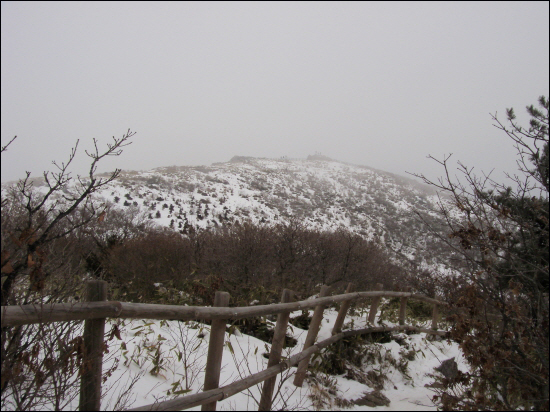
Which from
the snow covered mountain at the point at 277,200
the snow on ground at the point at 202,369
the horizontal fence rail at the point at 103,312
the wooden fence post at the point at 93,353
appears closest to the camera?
the horizontal fence rail at the point at 103,312

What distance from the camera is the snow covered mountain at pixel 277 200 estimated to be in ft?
80.1

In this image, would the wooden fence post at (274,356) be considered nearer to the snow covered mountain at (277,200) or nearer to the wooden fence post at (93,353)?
the wooden fence post at (93,353)

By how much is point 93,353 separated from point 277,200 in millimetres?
30676

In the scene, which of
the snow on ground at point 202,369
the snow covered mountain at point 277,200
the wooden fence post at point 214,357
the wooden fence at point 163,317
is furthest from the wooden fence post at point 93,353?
the snow covered mountain at point 277,200

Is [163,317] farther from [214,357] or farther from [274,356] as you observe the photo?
[274,356]

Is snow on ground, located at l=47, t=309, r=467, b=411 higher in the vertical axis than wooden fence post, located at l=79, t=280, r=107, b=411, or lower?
lower

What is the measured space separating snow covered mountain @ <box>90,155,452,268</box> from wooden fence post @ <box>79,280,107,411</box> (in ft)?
48.9

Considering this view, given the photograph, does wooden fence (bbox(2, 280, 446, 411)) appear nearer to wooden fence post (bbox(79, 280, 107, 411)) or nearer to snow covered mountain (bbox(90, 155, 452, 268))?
wooden fence post (bbox(79, 280, 107, 411))

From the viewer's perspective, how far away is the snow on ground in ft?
11.6

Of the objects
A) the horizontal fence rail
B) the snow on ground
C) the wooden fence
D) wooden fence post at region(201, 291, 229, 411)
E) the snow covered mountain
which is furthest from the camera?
the snow covered mountain

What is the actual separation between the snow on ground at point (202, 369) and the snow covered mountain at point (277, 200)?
36.9 feet

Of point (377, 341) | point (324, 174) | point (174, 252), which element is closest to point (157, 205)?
point (174, 252)

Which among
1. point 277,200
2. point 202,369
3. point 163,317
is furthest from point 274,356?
point 277,200

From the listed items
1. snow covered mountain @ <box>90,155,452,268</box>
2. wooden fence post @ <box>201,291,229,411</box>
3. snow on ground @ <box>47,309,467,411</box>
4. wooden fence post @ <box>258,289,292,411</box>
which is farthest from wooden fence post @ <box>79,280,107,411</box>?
snow covered mountain @ <box>90,155,452,268</box>
